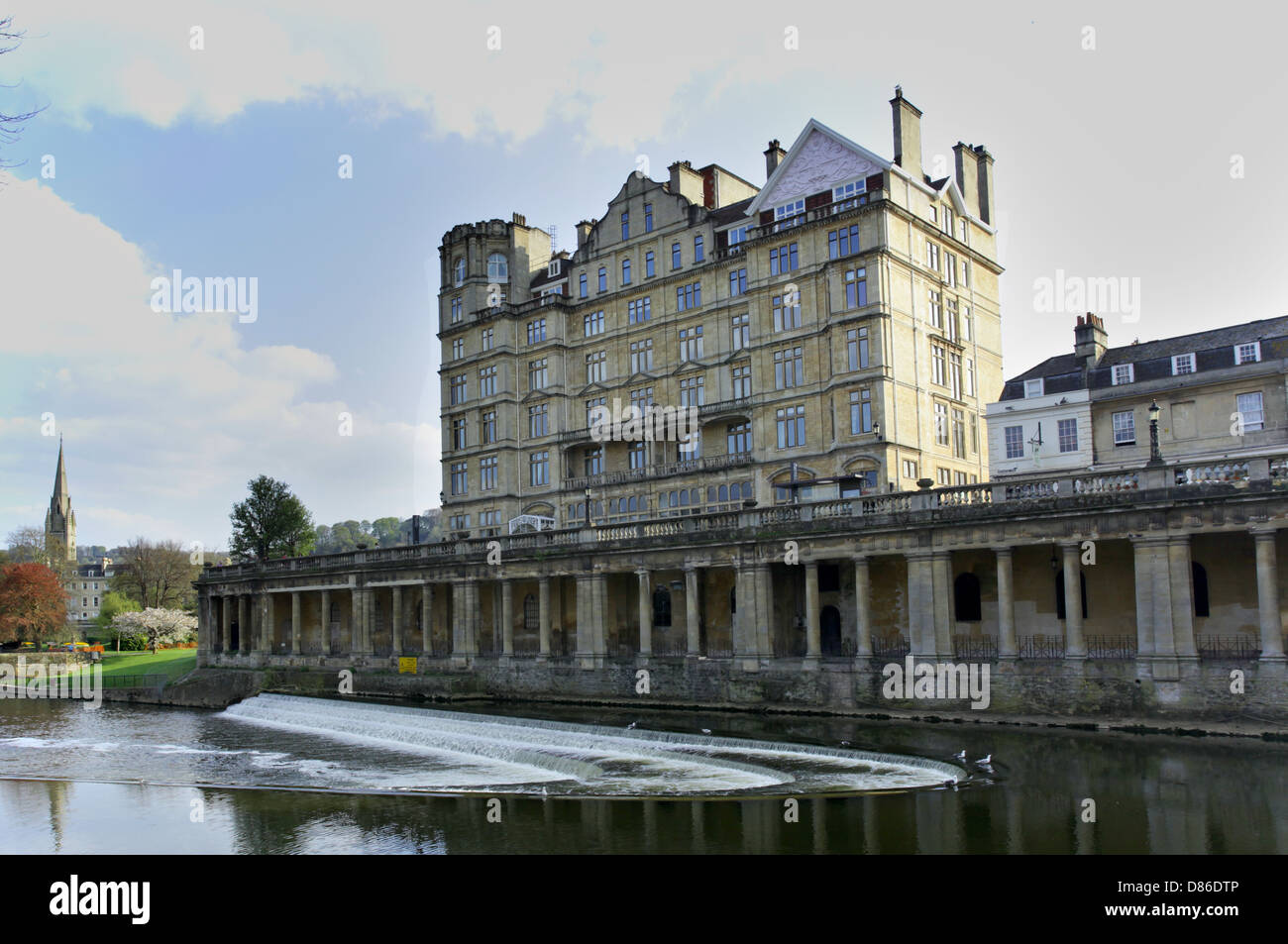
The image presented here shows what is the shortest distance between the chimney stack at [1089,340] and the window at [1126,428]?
355 centimetres

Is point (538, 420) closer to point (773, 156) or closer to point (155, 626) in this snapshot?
point (773, 156)

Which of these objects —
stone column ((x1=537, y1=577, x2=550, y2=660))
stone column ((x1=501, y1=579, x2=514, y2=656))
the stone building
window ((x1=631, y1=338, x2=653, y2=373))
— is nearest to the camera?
stone column ((x1=537, y1=577, x2=550, y2=660))

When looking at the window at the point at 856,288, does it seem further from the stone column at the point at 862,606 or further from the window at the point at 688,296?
the stone column at the point at 862,606

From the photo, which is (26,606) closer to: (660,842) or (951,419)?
(951,419)

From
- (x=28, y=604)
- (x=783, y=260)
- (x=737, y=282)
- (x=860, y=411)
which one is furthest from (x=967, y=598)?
(x=28, y=604)

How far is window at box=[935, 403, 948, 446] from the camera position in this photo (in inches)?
1962


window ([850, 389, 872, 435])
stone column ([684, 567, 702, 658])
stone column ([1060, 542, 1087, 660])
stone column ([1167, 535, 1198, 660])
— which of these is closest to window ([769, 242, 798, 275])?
window ([850, 389, 872, 435])

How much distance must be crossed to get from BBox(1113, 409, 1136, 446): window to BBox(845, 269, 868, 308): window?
1393cm

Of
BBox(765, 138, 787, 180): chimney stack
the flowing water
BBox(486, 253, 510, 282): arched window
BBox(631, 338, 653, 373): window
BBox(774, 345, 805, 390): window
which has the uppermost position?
BBox(765, 138, 787, 180): chimney stack

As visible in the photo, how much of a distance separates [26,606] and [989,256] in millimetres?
84889

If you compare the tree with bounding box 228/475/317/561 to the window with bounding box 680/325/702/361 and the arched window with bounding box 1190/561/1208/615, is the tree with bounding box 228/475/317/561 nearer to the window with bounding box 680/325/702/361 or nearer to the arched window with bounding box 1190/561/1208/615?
the window with bounding box 680/325/702/361

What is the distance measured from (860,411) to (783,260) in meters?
9.80

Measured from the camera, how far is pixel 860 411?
4672 centimetres
